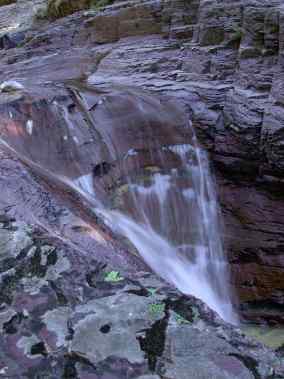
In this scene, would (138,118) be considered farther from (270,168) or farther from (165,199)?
(270,168)

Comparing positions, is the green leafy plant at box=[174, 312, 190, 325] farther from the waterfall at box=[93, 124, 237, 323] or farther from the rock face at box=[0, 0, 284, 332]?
the rock face at box=[0, 0, 284, 332]

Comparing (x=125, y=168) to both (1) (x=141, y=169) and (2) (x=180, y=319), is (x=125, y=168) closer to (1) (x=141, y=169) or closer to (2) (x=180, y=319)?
(1) (x=141, y=169)

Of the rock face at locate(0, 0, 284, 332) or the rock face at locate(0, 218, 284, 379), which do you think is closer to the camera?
the rock face at locate(0, 218, 284, 379)

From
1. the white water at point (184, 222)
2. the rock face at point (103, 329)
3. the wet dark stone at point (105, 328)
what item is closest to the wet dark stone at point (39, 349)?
the rock face at point (103, 329)

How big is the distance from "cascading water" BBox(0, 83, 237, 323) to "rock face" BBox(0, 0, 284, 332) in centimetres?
13

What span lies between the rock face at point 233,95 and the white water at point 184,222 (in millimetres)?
193

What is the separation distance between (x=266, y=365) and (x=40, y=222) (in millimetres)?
1716

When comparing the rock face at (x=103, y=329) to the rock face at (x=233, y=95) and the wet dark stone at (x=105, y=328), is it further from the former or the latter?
the rock face at (x=233, y=95)

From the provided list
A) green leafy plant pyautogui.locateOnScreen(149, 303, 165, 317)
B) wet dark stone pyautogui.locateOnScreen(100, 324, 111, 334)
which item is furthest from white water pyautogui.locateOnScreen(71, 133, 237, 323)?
wet dark stone pyautogui.locateOnScreen(100, 324, 111, 334)

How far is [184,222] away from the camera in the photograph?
6.34 metres

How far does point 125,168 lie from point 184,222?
920 millimetres

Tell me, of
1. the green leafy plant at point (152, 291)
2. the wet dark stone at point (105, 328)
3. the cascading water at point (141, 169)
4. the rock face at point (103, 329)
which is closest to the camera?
the rock face at point (103, 329)

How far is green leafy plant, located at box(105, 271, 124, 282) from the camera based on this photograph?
291 centimetres

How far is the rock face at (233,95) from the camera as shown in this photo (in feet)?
20.2
